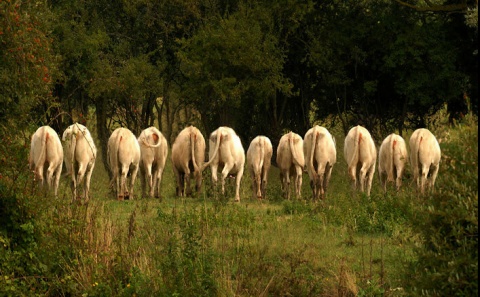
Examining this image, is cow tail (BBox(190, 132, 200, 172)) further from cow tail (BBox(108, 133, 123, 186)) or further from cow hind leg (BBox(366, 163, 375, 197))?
cow hind leg (BBox(366, 163, 375, 197))

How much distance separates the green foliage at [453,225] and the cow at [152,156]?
1563 centimetres

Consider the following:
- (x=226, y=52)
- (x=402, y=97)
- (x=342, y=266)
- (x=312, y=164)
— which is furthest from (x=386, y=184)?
(x=402, y=97)

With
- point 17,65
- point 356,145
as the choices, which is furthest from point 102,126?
point 17,65

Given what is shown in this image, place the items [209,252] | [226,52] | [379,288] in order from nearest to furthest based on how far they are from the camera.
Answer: [379,288], [209,252], [226,52]

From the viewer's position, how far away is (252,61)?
37.6 meters

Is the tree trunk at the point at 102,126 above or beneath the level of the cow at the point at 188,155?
above

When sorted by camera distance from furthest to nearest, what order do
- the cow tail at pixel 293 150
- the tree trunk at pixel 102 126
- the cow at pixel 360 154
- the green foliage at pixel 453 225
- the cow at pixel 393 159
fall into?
the tree trunk at pixel 102 126
the cow tail at pixel 293 150
the cow at pixel 360 154
the cow at pixel 393 159
the green foliage at pixel 453 225

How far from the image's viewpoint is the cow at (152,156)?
84.2 feet

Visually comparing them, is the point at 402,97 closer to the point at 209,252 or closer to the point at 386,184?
the point at 386,184

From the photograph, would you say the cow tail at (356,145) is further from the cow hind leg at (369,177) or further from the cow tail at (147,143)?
the cow tail at (147,143)

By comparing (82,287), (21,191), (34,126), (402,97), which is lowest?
(82,287)

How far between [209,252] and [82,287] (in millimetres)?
1749

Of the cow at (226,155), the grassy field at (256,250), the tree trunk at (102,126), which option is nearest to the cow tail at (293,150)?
the cow at (226,155)

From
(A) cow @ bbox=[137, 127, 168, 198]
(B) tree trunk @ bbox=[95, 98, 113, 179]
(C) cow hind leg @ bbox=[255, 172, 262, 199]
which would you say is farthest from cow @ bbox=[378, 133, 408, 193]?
(B) tree trunk @ bbox=[95, 98, 113, 179]
